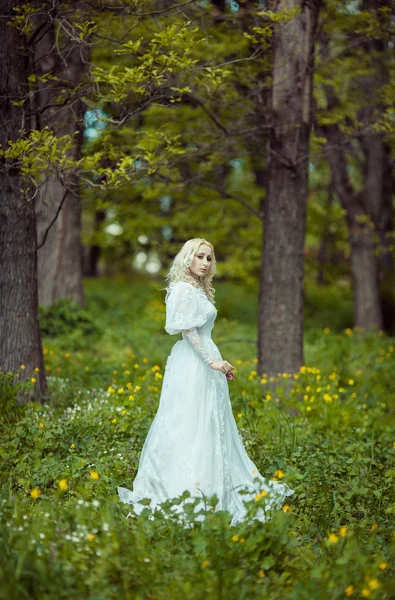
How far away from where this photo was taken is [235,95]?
8016 millimetres

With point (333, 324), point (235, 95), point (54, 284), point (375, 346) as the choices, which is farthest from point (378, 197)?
point (54, 284)

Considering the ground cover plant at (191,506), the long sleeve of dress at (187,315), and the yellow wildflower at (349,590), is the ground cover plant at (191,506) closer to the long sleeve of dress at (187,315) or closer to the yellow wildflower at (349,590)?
the yellow wildflower at (349,590)

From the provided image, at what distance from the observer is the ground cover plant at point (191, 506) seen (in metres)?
3.22

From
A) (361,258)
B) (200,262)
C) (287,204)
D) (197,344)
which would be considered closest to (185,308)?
(197,344)

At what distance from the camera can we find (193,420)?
4.55 meters

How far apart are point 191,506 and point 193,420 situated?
3.14ft

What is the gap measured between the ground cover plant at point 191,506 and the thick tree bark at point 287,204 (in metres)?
0.52

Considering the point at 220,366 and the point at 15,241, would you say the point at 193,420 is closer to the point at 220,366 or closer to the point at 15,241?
the point at 220,366

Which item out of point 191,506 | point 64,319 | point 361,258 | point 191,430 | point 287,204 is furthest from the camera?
point 361,258

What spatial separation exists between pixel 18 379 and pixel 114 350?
13.0 feet

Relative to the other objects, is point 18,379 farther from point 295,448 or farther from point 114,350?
point 114,350

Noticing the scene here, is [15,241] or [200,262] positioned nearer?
[200,262]

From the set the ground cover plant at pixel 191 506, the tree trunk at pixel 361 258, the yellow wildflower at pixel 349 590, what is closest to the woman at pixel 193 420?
the ground cover plant at pixel 191 506

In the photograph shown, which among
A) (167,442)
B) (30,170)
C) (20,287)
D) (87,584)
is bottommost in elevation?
(87,584)
